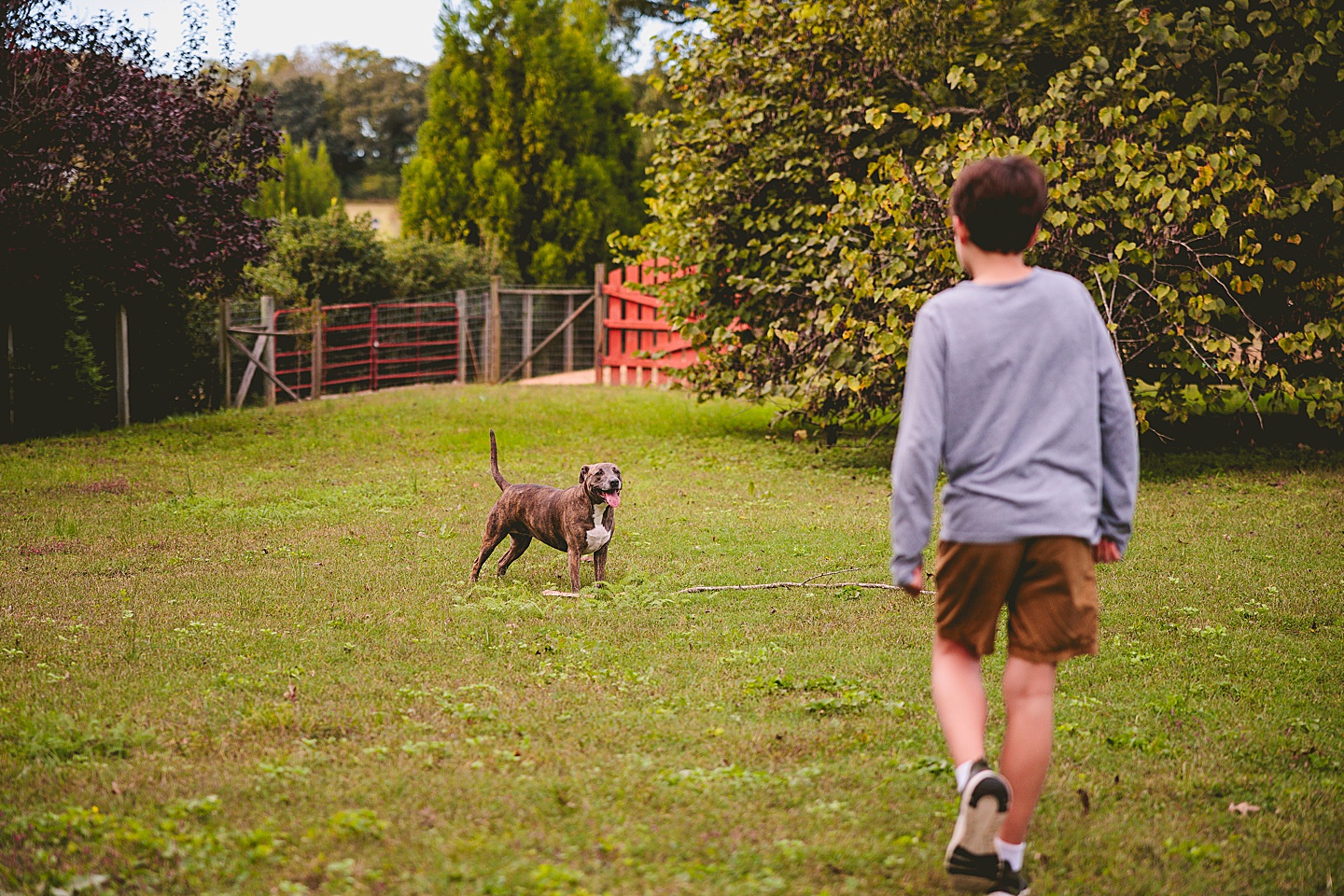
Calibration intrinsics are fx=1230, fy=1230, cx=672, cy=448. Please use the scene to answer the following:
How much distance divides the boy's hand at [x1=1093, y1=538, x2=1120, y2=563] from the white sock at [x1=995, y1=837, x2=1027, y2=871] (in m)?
0.78

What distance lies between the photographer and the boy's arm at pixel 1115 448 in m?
3.19

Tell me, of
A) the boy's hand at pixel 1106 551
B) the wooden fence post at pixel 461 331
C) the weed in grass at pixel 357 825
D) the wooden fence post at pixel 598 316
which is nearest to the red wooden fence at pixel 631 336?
the wooden fence post at pixel 598 316

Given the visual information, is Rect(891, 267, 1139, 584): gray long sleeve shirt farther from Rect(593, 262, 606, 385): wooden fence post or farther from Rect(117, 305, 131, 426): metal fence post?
Rect(593, 262, 606, 385): wooden fence post

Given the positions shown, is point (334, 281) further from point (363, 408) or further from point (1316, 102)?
point (1316, 102)

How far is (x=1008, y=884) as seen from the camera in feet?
10.3

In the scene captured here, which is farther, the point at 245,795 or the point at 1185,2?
the point at 1185,2

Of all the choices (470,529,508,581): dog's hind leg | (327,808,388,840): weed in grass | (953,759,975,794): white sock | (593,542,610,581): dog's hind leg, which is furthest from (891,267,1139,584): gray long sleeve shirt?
(470,529,508,581): dog's hind leg

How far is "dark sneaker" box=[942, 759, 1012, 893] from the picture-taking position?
9.90 feet

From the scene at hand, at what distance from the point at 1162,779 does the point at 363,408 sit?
47.4 feet

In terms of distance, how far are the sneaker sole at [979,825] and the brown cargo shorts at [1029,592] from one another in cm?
34

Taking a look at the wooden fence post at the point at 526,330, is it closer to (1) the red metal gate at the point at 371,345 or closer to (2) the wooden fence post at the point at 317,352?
(1) the red metal gate at the point at 371,345

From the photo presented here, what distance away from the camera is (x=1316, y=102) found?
1139 cm

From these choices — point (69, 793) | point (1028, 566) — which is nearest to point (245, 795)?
point (69, 793)

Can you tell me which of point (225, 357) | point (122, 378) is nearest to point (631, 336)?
point (225, 357)
